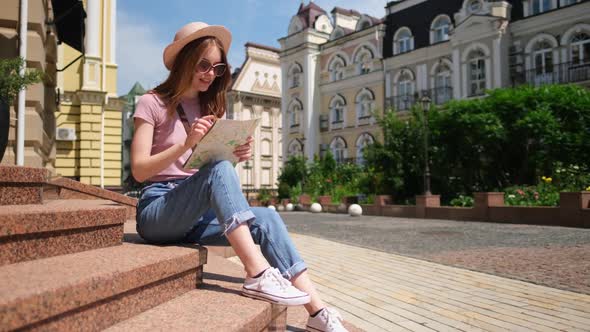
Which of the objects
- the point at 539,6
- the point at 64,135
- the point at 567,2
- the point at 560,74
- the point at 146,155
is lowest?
the point at 146,155

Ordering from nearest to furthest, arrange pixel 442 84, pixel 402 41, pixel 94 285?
pixel 94 285 → pixel 442 84 → pixel 402 41

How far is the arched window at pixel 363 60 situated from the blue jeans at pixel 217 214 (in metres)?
30.1

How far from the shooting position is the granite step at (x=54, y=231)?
2121mm

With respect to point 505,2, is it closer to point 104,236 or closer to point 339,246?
point 339,246

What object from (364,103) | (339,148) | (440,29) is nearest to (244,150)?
(440,29)

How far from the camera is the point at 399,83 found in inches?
1176

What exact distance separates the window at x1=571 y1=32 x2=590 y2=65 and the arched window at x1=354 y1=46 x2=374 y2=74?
40.1 ft

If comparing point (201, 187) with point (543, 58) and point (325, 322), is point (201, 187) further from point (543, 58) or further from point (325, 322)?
point (543, 58)

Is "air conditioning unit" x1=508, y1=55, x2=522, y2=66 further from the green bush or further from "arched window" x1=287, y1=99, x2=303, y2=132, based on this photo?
"arched window" x1=287, y1=99, x2=303, y2=132

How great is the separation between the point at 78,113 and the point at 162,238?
16.4 meters

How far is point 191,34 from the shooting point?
301 centimetres

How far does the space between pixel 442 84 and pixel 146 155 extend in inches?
1058

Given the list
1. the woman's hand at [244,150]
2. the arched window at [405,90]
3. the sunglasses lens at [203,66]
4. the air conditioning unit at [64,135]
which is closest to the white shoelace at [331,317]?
the woman's hand at [244,150]

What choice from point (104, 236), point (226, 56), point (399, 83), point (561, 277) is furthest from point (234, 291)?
Result: point (399, 83)
